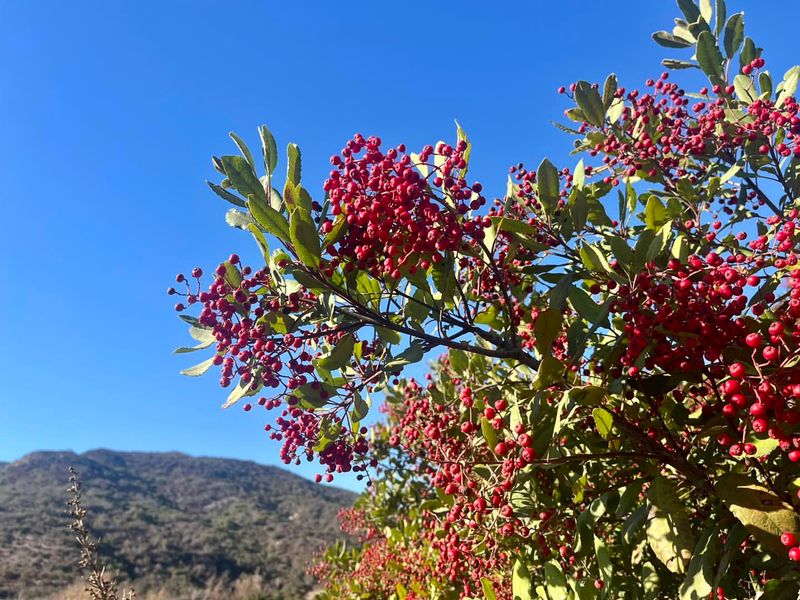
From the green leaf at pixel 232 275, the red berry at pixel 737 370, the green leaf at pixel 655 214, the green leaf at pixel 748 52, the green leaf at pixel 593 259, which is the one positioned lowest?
the red berry at pixel 737 370

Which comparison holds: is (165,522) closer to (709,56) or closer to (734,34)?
(709,56)

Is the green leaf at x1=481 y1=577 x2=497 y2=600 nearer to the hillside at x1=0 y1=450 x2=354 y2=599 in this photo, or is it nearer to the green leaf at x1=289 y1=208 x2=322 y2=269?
the green leaf at x1=289 y1=208 x2=322 y2=269

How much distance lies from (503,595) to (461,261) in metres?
1.72

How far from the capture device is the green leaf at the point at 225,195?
239 centimetres

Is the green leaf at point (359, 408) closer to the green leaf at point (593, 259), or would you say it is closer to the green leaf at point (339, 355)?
the green leaf at point (339, 355)

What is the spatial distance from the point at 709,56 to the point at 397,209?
2.77 metres

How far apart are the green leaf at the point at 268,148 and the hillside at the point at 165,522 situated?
16.6m

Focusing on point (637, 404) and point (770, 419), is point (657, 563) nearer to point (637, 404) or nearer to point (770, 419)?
point (637, 404)

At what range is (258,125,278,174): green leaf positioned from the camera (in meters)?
2.35

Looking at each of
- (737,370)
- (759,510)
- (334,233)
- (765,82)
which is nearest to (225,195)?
(334,233)

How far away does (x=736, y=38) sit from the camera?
3.63m

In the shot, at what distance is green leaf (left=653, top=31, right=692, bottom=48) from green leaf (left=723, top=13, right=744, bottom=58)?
0.41m

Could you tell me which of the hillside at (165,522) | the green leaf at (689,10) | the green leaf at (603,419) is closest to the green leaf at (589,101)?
→ the green leaf at (689,10)

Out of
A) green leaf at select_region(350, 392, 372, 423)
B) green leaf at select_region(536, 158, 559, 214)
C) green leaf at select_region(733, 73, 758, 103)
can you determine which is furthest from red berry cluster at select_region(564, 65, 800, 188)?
green leaf at select_region(350, 392, 372, 423)
